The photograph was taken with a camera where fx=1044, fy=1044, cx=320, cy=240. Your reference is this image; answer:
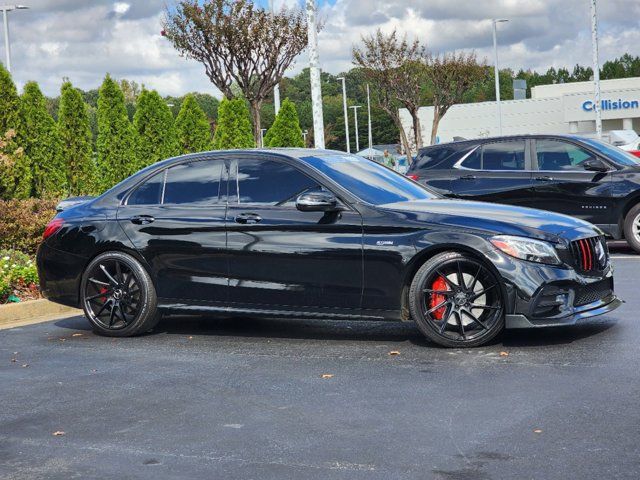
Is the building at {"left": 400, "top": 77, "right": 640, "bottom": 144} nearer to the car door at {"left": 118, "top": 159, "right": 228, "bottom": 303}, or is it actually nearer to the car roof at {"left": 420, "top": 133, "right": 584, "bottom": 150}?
the car roof at {"left": 420, "top": 133, "right": 584, "bottom": 150}

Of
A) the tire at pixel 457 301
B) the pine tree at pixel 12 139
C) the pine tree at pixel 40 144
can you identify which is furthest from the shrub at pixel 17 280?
the pine tree at pixel 40 144

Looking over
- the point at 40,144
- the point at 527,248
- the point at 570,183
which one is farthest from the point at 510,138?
the point at 40,144

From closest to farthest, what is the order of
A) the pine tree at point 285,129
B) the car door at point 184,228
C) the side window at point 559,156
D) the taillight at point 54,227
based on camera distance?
the car door at point 184,228
the taillight at point 54,227
the side window at point 559,156
the pine tree at point 285,129

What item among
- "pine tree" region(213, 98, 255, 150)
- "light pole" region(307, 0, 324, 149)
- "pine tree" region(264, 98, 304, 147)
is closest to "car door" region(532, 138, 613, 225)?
"light pole" region(307, 0, 324, 149)

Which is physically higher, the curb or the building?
the building

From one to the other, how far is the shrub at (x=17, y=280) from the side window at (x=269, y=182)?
372 centimetres

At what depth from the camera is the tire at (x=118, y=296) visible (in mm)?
8977

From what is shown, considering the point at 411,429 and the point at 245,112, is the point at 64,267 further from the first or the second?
the point at 245,112

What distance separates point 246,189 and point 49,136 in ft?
50.4

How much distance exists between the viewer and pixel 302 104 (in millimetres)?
125250

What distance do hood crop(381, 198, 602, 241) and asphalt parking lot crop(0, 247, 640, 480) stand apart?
2.74ft

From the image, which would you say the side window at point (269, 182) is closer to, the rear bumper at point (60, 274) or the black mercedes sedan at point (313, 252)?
the black mercedes sedan at point (313, 252)

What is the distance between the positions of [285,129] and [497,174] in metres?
16.0

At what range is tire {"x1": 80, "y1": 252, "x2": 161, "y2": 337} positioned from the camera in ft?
29.5
